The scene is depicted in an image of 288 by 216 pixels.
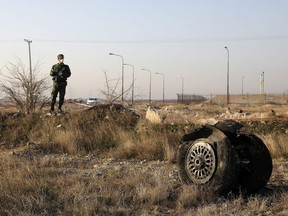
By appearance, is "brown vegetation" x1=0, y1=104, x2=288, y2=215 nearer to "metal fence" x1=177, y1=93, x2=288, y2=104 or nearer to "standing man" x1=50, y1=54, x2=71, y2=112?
"standing man" x1=50, y1=54, x2=71, y2=112

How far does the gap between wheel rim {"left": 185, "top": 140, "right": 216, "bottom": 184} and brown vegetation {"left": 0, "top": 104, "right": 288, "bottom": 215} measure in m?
0.24

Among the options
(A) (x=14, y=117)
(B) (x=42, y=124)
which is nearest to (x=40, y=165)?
(B) (x=42, y=124)

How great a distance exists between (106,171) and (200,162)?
2445 millimetres

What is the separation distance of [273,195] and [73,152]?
235 inches

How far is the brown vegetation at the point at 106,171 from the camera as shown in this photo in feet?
19.5

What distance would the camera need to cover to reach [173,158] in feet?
32.1

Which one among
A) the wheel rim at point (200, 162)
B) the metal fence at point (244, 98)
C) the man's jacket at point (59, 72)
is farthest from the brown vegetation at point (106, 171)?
the metal fence at point (244, 98)

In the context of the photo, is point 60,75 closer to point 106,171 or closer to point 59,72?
point 59,72

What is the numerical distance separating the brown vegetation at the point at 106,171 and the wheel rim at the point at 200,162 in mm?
238

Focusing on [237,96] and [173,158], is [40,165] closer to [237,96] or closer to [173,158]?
[173,158]

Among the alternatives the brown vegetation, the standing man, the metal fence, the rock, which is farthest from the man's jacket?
the metal fence

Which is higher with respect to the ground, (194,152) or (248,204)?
(194,152)

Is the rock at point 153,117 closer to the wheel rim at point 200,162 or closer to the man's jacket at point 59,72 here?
the man's jacket at point 59,72

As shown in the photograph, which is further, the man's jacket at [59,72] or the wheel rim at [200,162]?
the man's jacket at [59,72]
